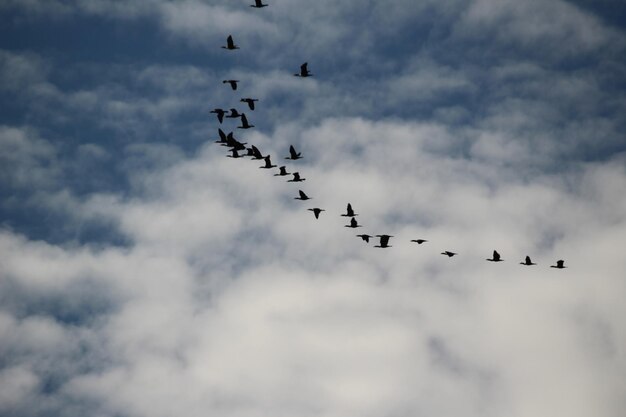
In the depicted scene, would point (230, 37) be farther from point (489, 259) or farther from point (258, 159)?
point (489, 259)

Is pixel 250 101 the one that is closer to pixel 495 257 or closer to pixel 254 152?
pixel 254 152

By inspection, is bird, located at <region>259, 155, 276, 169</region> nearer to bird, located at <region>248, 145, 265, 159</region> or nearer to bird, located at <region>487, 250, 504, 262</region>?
bird, located at <region>248, 145, 265, 159</region>

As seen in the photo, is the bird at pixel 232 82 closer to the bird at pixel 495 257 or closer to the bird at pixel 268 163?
the bird at pixel 268 163

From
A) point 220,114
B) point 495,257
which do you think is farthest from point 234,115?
point 495,257

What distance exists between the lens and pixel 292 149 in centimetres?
7800

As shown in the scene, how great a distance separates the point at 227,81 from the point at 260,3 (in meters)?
8.89

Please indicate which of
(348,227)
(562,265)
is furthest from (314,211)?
(562,265)

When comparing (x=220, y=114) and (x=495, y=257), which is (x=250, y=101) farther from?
(x=495, y=257)

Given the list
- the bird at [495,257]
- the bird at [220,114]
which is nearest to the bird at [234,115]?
the bird at [220,114]

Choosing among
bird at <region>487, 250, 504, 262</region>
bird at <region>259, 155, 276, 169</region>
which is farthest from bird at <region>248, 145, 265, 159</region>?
bird at <region>487, 250, 504, 262</region>

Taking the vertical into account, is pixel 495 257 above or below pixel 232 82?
below

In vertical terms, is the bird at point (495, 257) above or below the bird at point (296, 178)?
below

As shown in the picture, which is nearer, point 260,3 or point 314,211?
point 260,3

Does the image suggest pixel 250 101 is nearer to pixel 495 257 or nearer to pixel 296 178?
pixel 296 178
